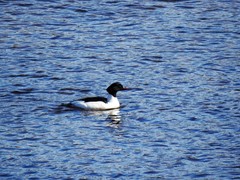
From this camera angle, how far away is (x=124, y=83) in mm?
27281

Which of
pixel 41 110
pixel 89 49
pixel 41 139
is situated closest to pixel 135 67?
pixel 89 49

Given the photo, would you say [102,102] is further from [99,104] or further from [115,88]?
[115,88]

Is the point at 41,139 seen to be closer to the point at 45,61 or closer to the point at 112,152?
the point at 112,152

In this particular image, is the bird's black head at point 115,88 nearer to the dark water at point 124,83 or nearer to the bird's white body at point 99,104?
the bird's white body at point 99,104

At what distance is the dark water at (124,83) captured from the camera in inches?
824

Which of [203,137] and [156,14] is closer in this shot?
[203,137]

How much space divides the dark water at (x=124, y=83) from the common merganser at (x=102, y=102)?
220 millimetres

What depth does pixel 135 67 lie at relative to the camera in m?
28.6

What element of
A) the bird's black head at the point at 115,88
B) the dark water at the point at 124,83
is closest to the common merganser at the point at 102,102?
the bird's black head at the point at 115,88

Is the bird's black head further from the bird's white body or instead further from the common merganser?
the bird's white body

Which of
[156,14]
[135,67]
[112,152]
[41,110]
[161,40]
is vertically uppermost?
[156,14]

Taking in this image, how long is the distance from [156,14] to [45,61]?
6314 millimetres

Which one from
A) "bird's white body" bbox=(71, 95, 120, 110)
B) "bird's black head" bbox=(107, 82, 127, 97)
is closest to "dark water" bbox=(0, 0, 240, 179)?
"bird's white body" bbox=(71, 95, 120, 110)

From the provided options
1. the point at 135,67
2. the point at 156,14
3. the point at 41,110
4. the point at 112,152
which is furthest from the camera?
the point at 156,14
